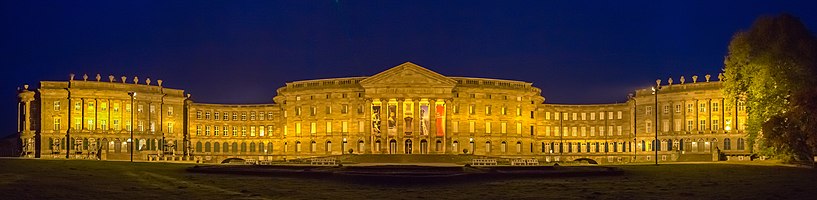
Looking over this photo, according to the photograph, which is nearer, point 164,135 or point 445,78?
point 445,78

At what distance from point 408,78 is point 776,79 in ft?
169

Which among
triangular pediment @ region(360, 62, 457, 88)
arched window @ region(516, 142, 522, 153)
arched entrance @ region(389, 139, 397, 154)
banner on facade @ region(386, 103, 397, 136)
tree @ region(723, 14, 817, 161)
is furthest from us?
arched window @ region(516, 142, 522, 153)

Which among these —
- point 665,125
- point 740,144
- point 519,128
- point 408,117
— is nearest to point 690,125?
point 665,125

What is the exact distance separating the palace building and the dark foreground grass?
180ft

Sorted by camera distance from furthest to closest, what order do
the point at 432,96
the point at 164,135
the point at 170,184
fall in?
the point at 164,135 → the point at 432,96 → the point at 170,184

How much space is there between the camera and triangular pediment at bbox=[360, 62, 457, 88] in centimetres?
10131

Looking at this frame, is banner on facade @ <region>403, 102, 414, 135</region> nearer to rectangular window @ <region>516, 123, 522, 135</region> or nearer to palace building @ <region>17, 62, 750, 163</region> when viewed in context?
palace building @ <region>17, 62, 750, 163</region>

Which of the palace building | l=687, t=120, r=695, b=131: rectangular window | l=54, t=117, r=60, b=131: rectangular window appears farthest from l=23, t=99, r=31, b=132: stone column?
l=687, t=120, r=695, b=131: rectangular window

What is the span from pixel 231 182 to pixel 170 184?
2.96m

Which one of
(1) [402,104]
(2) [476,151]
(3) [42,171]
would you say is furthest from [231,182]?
(2) [476,151]

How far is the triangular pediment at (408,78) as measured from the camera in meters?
101

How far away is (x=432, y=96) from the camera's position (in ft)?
335

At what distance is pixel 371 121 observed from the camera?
339 ft

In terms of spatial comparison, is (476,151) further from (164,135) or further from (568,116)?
(164,135)
